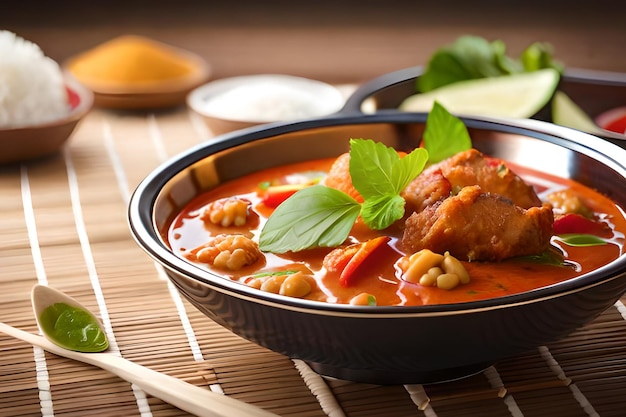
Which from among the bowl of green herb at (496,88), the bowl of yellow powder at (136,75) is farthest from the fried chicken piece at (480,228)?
the bowl of yellow powder at (136,75)

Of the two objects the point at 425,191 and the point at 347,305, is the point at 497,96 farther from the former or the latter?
the point at 347,305

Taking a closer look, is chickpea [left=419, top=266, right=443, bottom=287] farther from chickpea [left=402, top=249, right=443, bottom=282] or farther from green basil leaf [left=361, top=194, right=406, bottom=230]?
green basil leaf [left=361, top=194, right=406, bottom=230]

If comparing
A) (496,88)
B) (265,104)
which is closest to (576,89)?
(496,88)

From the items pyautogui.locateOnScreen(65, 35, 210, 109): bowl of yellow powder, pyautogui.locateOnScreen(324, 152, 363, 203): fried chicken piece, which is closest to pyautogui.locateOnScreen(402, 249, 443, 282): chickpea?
pyautogui.locateOnScreen(324, 152, 363, 203): fried chicken piece

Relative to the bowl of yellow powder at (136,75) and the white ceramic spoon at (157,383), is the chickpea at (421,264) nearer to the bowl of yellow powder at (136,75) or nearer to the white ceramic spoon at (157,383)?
the white ceramic spoon at (157,383)

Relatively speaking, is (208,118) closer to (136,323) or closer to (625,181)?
(136,323)

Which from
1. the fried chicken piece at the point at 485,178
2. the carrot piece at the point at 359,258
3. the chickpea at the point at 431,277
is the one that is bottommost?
the carrot piece at the point at 359,258
